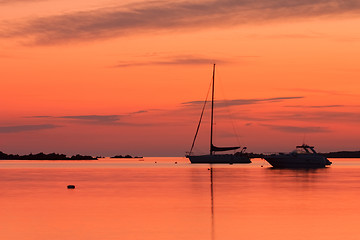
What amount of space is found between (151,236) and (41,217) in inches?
362

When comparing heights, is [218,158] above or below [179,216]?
above

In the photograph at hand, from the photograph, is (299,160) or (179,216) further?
(299,160)

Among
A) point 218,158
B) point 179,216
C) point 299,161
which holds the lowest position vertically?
point 179,216

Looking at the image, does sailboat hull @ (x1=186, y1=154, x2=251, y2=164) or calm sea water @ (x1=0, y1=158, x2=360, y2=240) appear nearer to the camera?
calm sea water @ (x1=0, y1=158, x2=360, y2=240)

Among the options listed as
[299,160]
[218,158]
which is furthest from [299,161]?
[218,158]

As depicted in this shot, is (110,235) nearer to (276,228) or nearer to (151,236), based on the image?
(151,236)

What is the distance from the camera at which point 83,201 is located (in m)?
44.8

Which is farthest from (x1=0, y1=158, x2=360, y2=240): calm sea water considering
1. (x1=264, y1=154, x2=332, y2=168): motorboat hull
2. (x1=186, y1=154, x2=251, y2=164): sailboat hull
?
(x1=186, y1=154, x2=251, y2=164): sailboat hull

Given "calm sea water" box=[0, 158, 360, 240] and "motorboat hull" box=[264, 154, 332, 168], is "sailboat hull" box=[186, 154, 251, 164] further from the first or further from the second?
"calm sea water" box=[0, 158, 360, 240]

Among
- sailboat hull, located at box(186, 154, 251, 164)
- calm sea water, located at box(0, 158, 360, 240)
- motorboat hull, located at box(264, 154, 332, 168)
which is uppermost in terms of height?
sailboat hull, located at box(186, 154, 251, 164)

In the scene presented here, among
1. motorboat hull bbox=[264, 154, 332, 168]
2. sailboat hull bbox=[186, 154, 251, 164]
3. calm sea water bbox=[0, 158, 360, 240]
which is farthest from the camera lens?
sailboat hull bbox=[186, 154, 251, 164]

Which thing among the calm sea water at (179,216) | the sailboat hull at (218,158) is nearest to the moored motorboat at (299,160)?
the sailboat hull at (218,158)

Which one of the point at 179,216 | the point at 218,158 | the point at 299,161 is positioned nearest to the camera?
the point at 179,216

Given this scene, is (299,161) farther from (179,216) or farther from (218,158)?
(179,216)
